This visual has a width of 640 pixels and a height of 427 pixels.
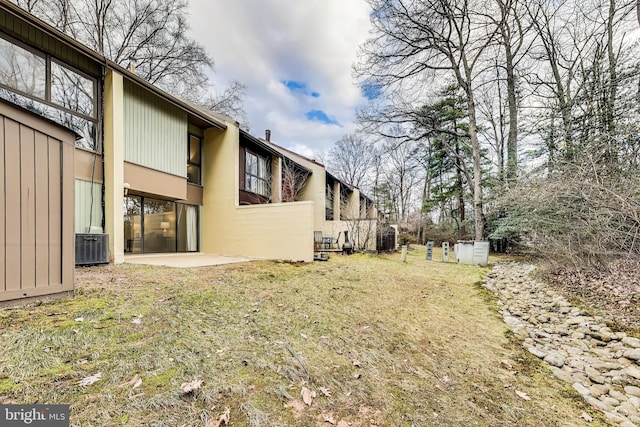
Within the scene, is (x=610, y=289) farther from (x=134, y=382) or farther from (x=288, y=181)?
(x=288, y=181)

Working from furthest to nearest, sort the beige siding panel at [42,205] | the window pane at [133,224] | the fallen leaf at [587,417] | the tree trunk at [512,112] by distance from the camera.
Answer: the tree trunk at [512,112] < the window pane at [133,224] < the beige siding panel at [42,205] < the fallen leaf at [587,417]

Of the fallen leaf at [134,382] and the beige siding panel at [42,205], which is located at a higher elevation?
the beige siding panel at [42,205]

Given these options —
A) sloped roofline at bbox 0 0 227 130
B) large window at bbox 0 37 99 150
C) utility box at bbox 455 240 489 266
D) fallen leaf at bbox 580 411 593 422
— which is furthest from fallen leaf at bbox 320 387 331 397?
utility box at bbox 455 240 489 266

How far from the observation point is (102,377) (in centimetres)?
199

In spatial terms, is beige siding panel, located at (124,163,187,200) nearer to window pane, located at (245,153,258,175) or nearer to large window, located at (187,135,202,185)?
large window, located at (187,135,202,185)

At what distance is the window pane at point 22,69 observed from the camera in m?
5.77

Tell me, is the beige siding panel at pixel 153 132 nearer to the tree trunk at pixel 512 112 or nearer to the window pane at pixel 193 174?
the window pane at pixel 193 174

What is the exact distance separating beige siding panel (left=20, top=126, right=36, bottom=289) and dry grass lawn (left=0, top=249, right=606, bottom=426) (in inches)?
17.4

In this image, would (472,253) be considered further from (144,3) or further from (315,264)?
(144,3)

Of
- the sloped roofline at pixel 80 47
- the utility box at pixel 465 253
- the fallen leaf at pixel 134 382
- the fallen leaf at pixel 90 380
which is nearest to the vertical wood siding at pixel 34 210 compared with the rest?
the fallen leaf at pixel 90 380

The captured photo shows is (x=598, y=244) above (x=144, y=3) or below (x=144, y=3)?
below

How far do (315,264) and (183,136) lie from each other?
257 inches

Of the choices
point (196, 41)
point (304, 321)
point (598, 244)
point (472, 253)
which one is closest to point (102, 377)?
point (304, 321)

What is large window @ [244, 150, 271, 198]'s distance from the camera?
1251 centimetres
